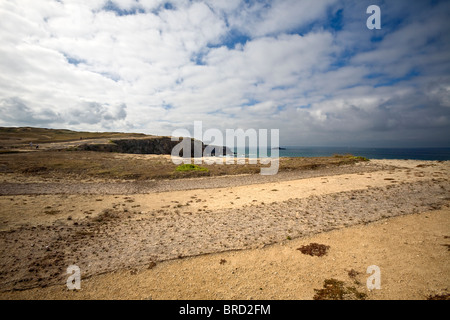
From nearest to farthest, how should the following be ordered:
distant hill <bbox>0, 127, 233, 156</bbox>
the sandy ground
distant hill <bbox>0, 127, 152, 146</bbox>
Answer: the sandy ground
distant hill <bbox>0, 127, 233, 156</bbox>
distant hill <bbox>0, 127, 152, 146</bbox>

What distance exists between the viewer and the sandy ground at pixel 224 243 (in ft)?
21.5

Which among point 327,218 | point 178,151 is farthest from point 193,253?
point 178,151

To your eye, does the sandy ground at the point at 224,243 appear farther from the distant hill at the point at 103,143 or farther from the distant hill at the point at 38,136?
the distant hill at the point at 38,136

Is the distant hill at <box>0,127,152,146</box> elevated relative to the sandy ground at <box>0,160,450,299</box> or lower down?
elevated

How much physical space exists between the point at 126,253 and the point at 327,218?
11.0 meters

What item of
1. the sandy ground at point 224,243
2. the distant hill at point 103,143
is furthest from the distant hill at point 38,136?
the sandy ground at point 224,243

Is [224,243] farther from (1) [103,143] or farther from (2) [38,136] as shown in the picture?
(2) [38,136]

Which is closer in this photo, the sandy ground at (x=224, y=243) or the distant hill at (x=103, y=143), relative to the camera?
the sandy ground at (x=224, y=243)

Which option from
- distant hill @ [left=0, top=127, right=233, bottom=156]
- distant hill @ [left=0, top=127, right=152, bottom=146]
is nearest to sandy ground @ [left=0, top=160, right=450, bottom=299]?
distant hill @ [left=0, top=127, right=233, bottom=156]

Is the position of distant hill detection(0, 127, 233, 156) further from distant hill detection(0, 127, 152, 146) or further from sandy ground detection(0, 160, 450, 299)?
sandy ground detection(0, 160, 450, 299)

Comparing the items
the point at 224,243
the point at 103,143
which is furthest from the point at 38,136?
the point at 224,243

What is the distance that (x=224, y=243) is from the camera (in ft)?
30.3

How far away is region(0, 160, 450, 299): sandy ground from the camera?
6.54 meters
